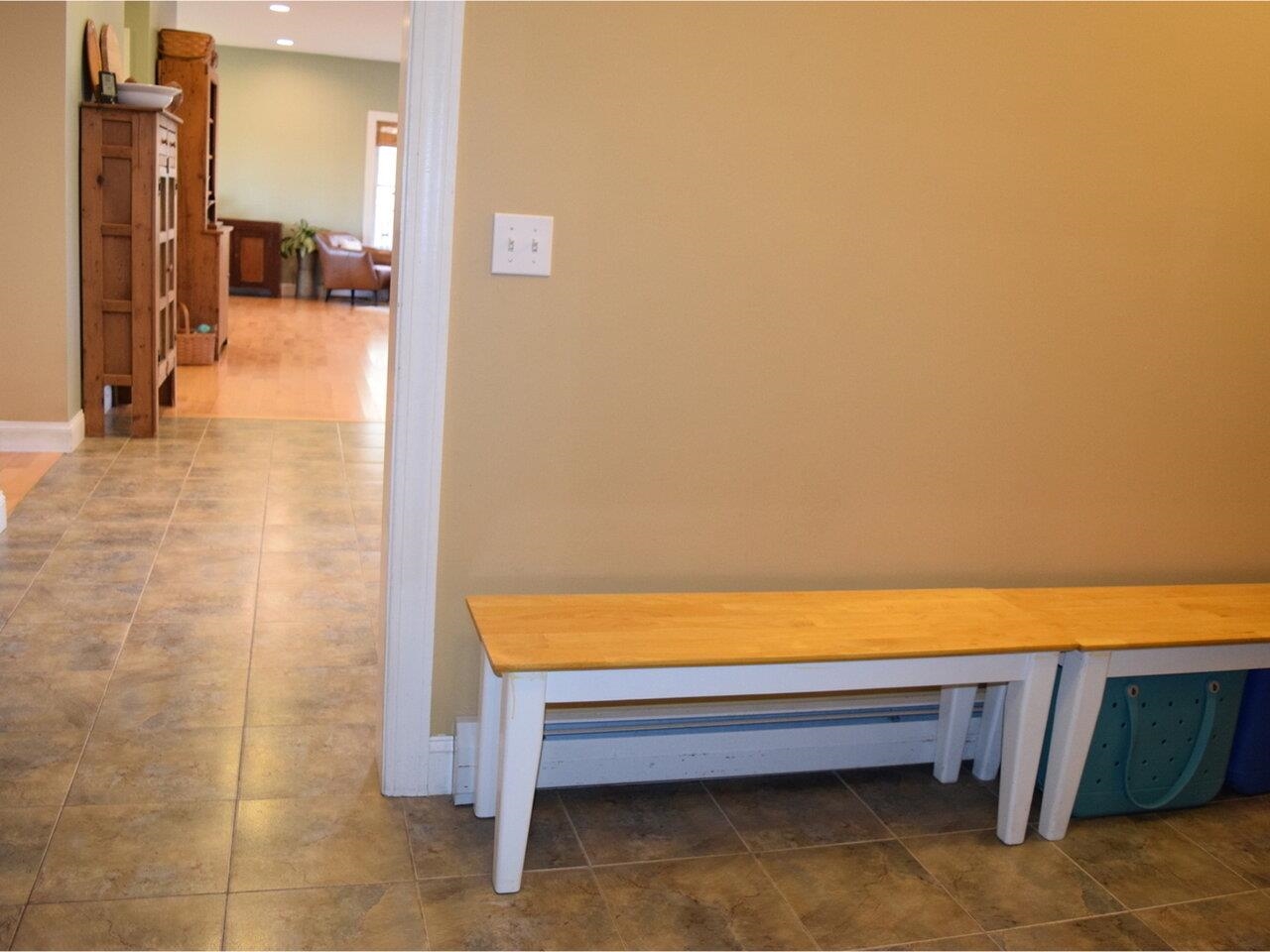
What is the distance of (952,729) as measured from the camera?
2611 mm

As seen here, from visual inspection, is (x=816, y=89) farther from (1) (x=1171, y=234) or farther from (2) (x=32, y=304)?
(2) (x=32, y=304)

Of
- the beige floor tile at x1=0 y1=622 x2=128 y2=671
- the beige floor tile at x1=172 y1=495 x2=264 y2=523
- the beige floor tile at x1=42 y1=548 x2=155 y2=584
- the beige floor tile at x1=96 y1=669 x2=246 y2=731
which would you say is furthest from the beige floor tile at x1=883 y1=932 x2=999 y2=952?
the beige floor tile at x1=172 y1=495 x2=264 y2=523

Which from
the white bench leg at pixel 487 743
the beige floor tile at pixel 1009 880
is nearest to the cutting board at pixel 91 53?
the white bench leg at pixel 487 743

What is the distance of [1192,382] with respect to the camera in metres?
2.71

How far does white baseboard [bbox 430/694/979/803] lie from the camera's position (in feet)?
7.80

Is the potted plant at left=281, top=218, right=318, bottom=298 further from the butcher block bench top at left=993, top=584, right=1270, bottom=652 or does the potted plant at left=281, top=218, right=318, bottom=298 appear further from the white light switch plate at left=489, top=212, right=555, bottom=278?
the butcher block bench top at left=993, top=584, right=1270, bottom=652

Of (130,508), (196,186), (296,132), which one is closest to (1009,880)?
(130,508)

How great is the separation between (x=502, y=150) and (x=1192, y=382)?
1.67 metres

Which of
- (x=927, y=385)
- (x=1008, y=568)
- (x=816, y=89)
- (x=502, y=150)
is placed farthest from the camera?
(x=1008, y=568)

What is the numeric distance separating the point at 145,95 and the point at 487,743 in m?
3.87

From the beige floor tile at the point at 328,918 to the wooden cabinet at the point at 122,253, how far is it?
370 centimetres

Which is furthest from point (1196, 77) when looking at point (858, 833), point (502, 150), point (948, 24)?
point (858, 833)

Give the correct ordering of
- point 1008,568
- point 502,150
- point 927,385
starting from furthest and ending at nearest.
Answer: point 1008,568 → point 927,385 → point 502,150

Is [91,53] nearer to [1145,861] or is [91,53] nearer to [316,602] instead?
[316,602]
